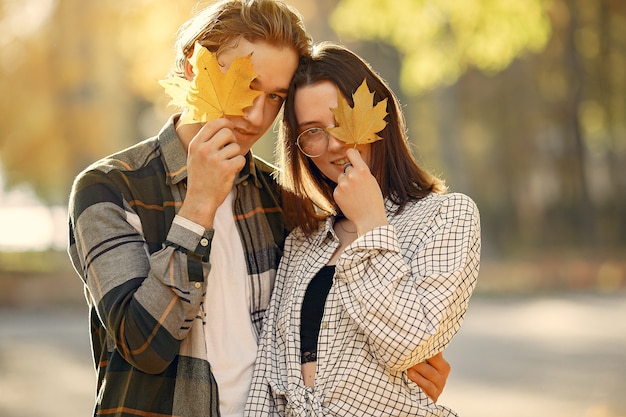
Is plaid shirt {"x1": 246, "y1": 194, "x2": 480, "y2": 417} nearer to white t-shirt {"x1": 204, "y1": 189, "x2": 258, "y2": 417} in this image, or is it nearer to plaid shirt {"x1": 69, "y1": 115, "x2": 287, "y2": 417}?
white t-shirt {"x1": 204, "y1": 189, "x2": 258, "y2": 417}

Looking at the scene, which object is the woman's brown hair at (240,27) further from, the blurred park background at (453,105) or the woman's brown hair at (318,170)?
the blurred park background at (453,105)

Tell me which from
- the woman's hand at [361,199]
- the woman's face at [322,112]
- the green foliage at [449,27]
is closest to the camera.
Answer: the woman's hand at [361,199]

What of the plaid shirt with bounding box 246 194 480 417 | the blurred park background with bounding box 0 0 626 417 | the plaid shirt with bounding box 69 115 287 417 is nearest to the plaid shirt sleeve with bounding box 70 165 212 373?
the plaid shirt with bounding box 69 115 287 417

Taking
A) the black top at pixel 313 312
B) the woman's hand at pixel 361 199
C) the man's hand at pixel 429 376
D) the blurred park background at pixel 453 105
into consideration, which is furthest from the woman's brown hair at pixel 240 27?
the blurred park background at pixel 453 105

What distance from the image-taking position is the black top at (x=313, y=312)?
3.11 m

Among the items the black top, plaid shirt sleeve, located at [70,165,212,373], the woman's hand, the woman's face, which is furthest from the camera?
the woman's face

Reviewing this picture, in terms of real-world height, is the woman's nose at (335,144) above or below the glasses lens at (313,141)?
below

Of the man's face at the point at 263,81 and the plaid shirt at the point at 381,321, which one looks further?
the man's face at the point at 263,81

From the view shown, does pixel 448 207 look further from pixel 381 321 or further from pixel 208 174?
pixel 208 174

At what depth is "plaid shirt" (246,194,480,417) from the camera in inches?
111

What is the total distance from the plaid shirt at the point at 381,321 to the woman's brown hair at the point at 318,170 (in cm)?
20

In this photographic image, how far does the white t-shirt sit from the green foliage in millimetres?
13440

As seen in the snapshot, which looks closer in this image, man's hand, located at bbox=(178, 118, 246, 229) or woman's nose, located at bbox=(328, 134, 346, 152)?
man's hand, located at bbox=(178, 118, 246, 229)

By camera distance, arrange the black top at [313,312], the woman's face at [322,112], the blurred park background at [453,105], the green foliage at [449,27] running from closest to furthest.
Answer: the black top at [313,312]
the woman's face at [322,112]
the green foliage at [449,27]
the blurred park background at [453,105]
